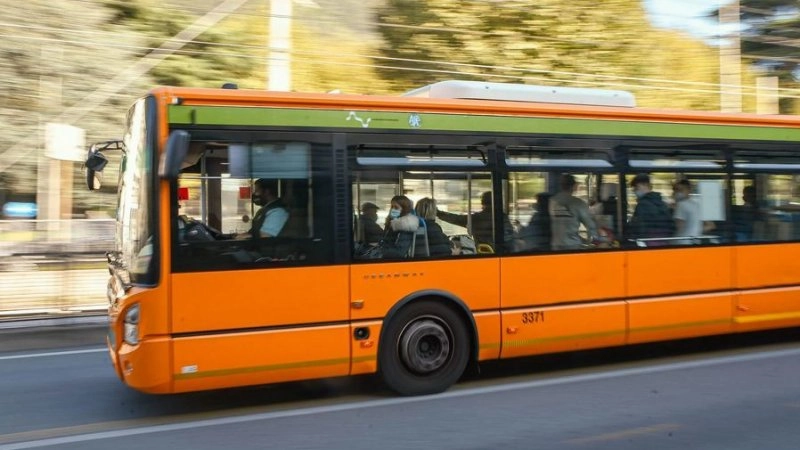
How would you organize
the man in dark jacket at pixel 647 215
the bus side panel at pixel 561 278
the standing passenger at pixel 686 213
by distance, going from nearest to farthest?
the bus side panel at pixel 561 278 → the man in dark jacket at pixel 647 215 → the standing passenger at pixel 686 213

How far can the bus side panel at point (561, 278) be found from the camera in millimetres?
7371

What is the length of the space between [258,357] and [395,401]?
4.39 ft

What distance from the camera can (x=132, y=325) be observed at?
6121 millimetres

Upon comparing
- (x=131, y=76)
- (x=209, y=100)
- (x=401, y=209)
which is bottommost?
(x=401, y=209)

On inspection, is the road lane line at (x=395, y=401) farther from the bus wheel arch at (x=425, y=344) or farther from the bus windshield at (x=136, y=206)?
the bus windshield at (x=136, y=206)

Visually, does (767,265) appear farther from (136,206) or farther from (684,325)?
(136,206)

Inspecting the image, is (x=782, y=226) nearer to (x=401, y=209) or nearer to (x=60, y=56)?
(x=401, y=209)

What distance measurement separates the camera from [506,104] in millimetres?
7578

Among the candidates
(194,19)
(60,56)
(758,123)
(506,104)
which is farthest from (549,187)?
(194,19)

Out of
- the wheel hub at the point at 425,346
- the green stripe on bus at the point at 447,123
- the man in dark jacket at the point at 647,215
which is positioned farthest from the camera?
the man in dark jacket at the point at 647,215

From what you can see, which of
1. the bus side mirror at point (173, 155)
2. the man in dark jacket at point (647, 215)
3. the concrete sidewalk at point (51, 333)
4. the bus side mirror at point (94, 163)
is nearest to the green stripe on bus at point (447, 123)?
the bus side mirror at point (173, 155)

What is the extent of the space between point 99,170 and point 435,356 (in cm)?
351

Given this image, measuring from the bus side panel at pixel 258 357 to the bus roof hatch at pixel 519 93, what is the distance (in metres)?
2.59

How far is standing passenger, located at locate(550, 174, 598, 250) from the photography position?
765cm
